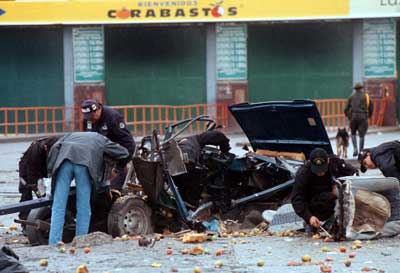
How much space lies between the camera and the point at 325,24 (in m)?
34.0

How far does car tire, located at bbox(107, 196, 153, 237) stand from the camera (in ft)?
40.3

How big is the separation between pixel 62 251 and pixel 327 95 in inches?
938

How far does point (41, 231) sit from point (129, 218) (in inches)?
38.7

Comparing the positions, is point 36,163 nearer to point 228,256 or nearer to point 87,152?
point 87,152

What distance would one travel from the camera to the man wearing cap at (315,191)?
11539 millimetres

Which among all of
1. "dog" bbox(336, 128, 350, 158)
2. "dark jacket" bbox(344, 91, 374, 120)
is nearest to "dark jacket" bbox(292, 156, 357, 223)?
"dog" bbox(336, 128, 350, 158)

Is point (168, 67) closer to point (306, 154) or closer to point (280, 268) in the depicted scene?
point (306, 154)

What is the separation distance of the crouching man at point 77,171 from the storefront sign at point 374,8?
22209 millimetres

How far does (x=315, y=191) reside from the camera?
465 inches

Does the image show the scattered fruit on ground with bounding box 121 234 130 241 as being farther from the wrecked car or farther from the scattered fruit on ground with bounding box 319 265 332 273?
the scattered fruit on ground with bounding box 319 265 332 273

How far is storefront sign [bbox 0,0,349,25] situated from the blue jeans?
20.5 m

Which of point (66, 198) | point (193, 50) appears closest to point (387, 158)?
point (66, 198)

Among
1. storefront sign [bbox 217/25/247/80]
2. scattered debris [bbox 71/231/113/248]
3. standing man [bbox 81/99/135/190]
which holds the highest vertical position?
storefront sign [bbox 217/25/247/80]

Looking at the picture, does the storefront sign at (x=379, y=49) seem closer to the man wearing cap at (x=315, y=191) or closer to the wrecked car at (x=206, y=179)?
the wrecked car at (x=206, y=179)
